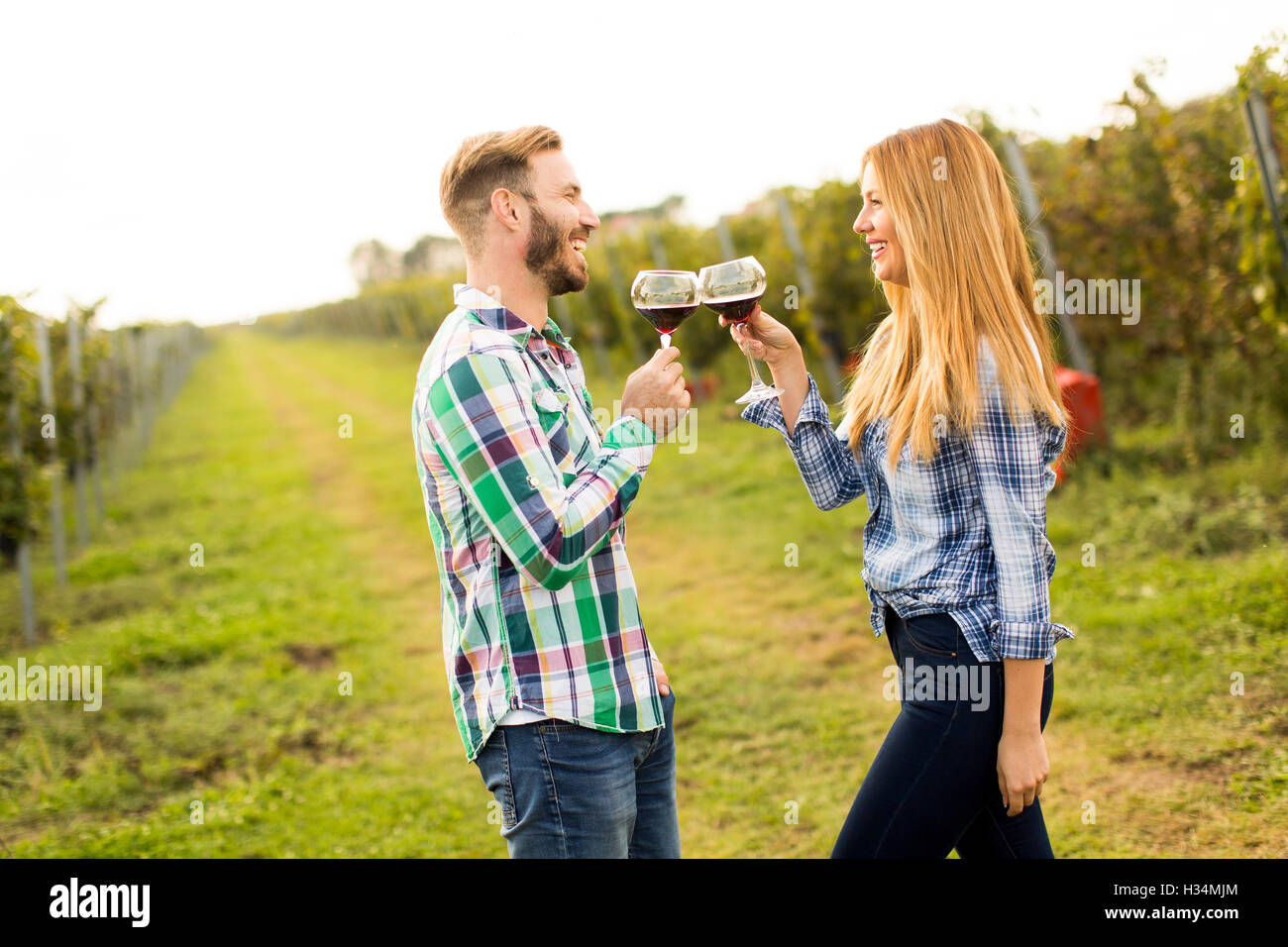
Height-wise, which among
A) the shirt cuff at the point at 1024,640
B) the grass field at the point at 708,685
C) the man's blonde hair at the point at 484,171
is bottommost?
the grass field at the point at 708,685

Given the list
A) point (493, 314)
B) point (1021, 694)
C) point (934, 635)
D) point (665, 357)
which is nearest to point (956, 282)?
point (665, 357)

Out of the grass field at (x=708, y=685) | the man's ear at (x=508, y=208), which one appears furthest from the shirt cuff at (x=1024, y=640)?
the grass field at (x=708, y=685)

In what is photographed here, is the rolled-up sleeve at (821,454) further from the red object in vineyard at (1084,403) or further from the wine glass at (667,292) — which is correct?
the red object in vineyard at (1084,403)

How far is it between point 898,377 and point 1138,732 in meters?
2.44

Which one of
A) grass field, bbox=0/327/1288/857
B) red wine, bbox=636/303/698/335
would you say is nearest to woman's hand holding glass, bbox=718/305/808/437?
red wine, bbox=636/303/698/335

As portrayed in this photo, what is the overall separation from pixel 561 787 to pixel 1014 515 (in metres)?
0.97

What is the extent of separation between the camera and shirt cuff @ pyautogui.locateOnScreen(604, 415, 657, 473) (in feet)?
6.09

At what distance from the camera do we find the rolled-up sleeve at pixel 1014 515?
183cm

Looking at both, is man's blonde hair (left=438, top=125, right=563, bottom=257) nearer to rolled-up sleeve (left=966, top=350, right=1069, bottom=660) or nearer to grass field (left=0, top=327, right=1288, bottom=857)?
rolled-up sleeve (left=966, top=350, right=1069, bottom=660)

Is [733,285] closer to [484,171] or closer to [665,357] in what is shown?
[665,357]

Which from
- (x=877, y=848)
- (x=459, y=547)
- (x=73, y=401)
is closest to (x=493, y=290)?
(x=459, y=547)

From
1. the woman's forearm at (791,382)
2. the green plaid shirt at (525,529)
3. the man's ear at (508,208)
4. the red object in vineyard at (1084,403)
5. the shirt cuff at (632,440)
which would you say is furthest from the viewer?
the red object in vineyard at (1084,403)

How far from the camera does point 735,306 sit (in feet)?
7.31
